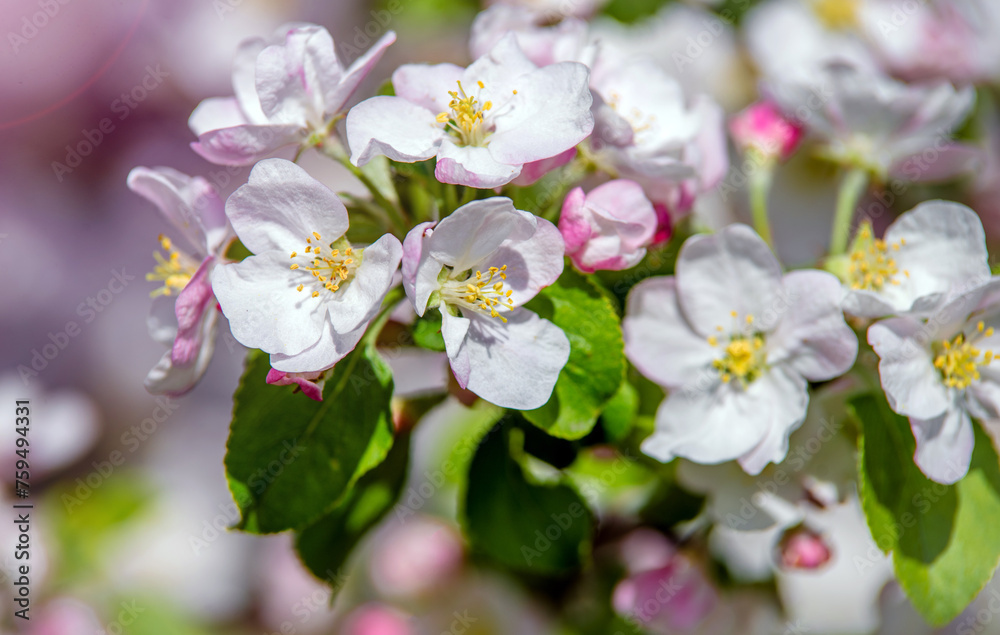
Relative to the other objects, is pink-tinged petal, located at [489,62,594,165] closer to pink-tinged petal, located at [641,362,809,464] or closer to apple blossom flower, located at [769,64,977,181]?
pink-tinged petal, located at [641,362,809,464]

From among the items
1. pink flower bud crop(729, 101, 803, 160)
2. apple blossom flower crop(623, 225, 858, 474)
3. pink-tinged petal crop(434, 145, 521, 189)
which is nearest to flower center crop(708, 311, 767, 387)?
apple blossom flower crop(623, 225, 858, 474)

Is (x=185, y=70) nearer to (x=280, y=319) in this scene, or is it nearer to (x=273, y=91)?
(x=273, y=91)

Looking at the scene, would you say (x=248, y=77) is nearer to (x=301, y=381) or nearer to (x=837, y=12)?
(x=301, y=381)

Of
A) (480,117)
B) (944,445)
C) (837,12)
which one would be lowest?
(837,12)

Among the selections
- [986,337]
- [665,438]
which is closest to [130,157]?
[665,438]

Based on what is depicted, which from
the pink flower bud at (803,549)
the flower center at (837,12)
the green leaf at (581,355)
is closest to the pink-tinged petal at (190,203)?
the green leaf at (581,355)

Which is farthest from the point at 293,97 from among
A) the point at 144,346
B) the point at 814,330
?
the point at 144,346
